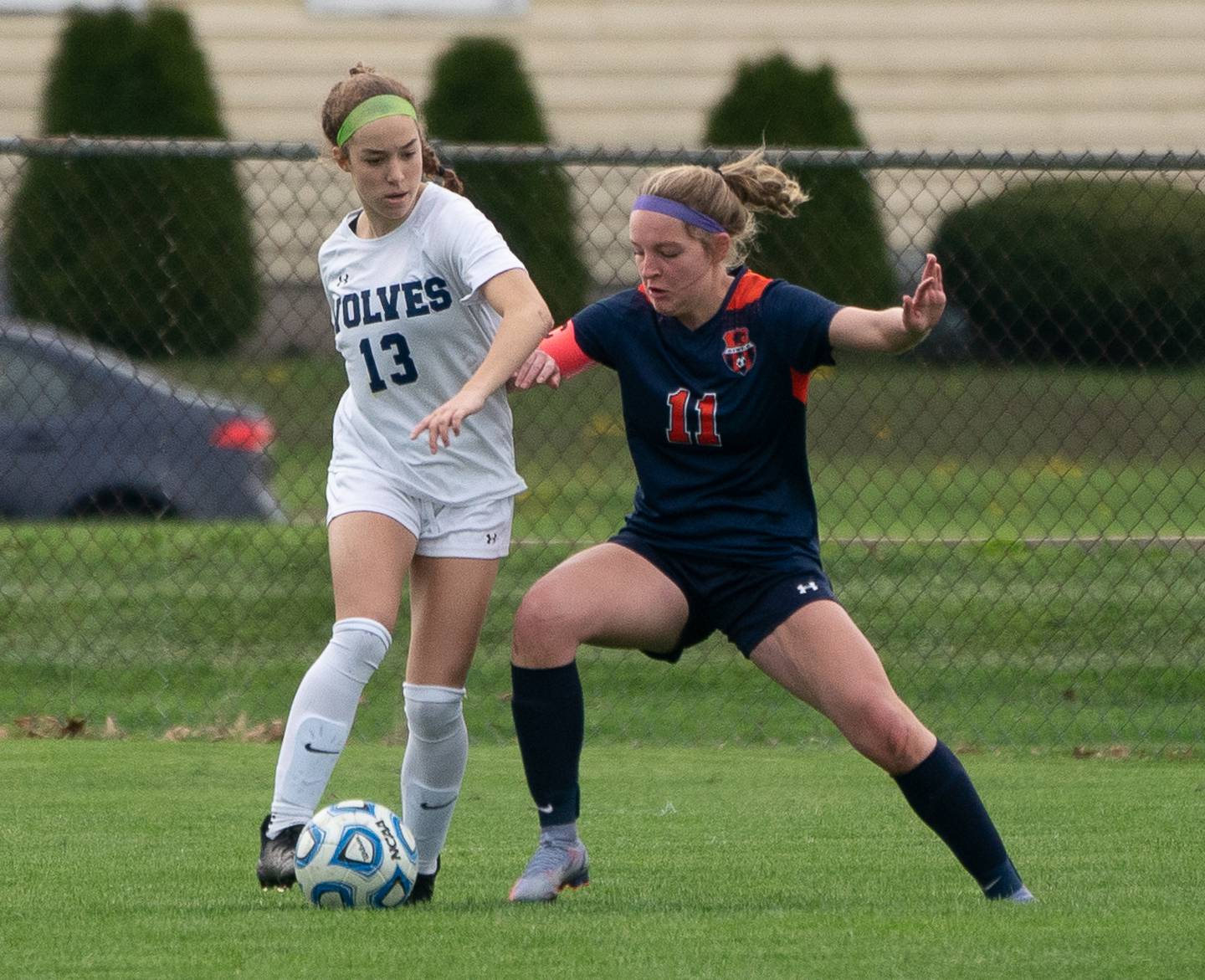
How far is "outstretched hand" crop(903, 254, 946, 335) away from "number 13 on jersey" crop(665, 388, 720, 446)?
1.84ft

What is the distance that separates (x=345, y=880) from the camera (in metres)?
4.37

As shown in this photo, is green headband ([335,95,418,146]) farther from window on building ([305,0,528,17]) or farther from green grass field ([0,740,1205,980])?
window on building ([305,0,528,17])

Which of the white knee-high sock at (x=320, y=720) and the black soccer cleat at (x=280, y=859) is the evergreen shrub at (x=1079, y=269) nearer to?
the white knee-high sock at (x=320, y=720)

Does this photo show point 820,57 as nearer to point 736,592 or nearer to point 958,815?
point 736,592

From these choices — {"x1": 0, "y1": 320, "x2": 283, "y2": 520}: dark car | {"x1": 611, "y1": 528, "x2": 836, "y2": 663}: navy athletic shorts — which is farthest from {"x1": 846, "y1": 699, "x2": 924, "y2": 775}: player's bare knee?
{"x1": 0, "y1": 320, "x2": 283, "y2": 520}: dark car

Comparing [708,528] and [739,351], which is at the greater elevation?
[739,351]

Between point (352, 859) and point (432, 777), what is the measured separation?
1.36 feet

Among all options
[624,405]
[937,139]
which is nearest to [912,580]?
[624,405]

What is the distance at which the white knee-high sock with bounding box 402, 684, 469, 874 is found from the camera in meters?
4.68

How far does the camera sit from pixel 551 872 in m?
4.59

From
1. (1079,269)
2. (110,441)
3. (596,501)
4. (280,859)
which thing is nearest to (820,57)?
(1079,269)

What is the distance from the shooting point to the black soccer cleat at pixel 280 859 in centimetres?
439

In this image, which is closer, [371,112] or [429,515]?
[371,112]

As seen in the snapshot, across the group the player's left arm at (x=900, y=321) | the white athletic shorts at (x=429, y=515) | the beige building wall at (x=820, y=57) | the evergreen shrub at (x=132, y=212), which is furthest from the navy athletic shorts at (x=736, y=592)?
the beige building wall at (x=820, y=57)
